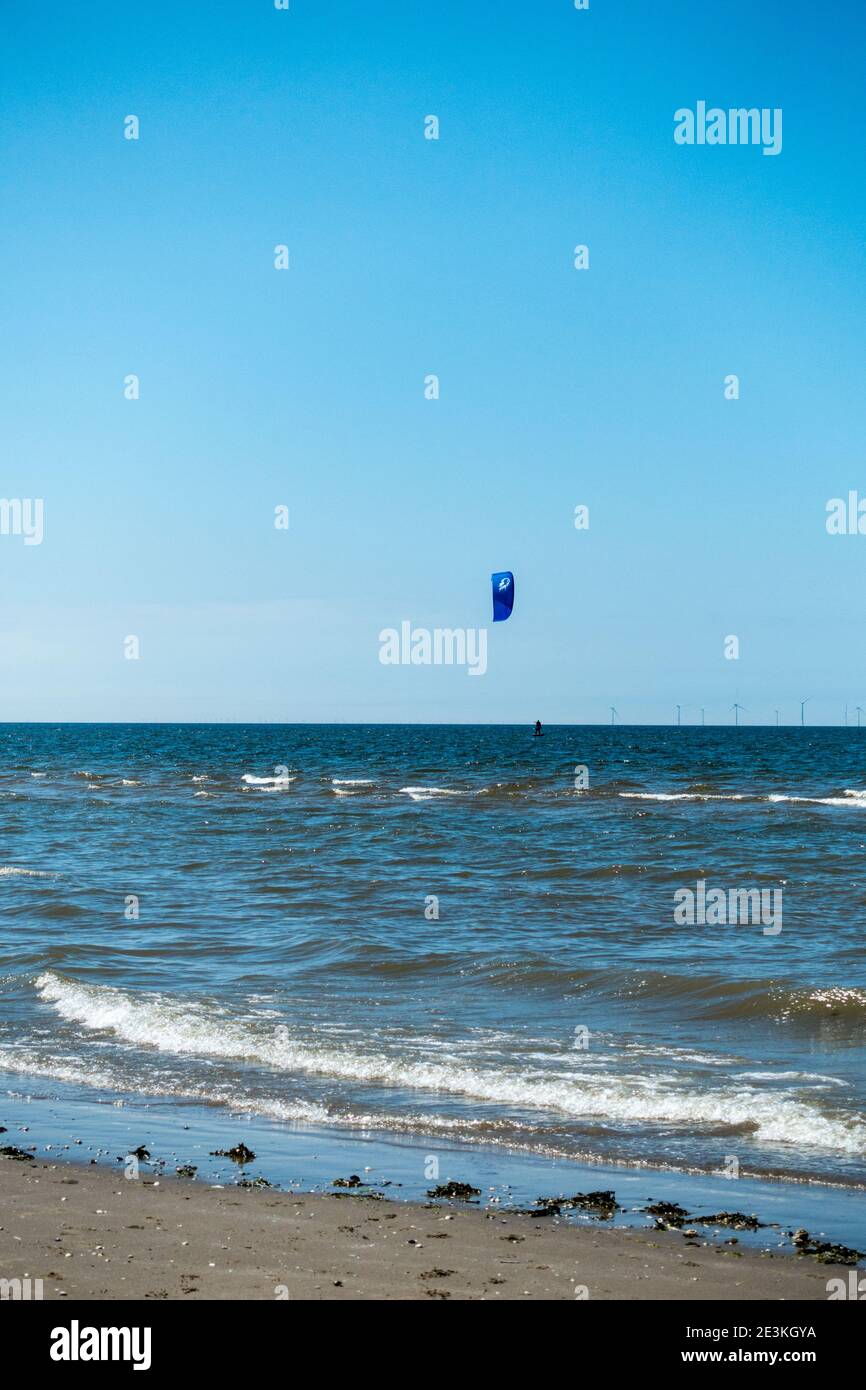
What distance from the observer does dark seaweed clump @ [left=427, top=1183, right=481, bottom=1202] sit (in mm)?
6773

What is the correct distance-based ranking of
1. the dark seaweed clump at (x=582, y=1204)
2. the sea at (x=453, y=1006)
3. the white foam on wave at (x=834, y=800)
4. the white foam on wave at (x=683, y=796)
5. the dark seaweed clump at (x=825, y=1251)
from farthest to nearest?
the white foam on wave at (x=683, y=796) < the white foam on wave at (x=834, y=800) < the sea at (x=453, y=1006) < the dark seaweed clump at (x=582, y=1204) < the dark seaweed clump at (x=825, y=1251)

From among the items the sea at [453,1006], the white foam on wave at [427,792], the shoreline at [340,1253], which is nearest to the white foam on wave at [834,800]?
the sea at [453,1006]

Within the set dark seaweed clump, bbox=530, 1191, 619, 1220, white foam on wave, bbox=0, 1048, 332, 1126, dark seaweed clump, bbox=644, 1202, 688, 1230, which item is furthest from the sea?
dark seaweed clump, bbox=644, 1202, 688, 1230

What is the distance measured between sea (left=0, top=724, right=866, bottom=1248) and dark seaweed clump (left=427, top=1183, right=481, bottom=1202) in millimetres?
94

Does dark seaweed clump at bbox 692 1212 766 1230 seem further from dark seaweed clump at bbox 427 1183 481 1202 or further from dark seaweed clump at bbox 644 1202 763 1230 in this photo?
dark seaweed clump at bbox 427 1183 481 1202

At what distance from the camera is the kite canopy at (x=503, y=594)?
1299 inches

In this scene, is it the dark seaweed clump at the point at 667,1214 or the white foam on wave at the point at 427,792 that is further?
the white foam on wave at the point at 427,792

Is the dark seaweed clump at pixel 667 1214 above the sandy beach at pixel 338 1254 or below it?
below

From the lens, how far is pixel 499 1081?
934 cm

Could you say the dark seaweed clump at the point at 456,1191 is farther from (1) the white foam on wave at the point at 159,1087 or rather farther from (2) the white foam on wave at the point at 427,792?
(2) the white foam on wave at the point at 427,792

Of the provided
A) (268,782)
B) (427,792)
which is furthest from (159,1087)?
(268,782)

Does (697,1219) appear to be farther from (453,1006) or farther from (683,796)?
(683,796)

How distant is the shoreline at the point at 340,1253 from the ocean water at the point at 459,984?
4.63 ft
